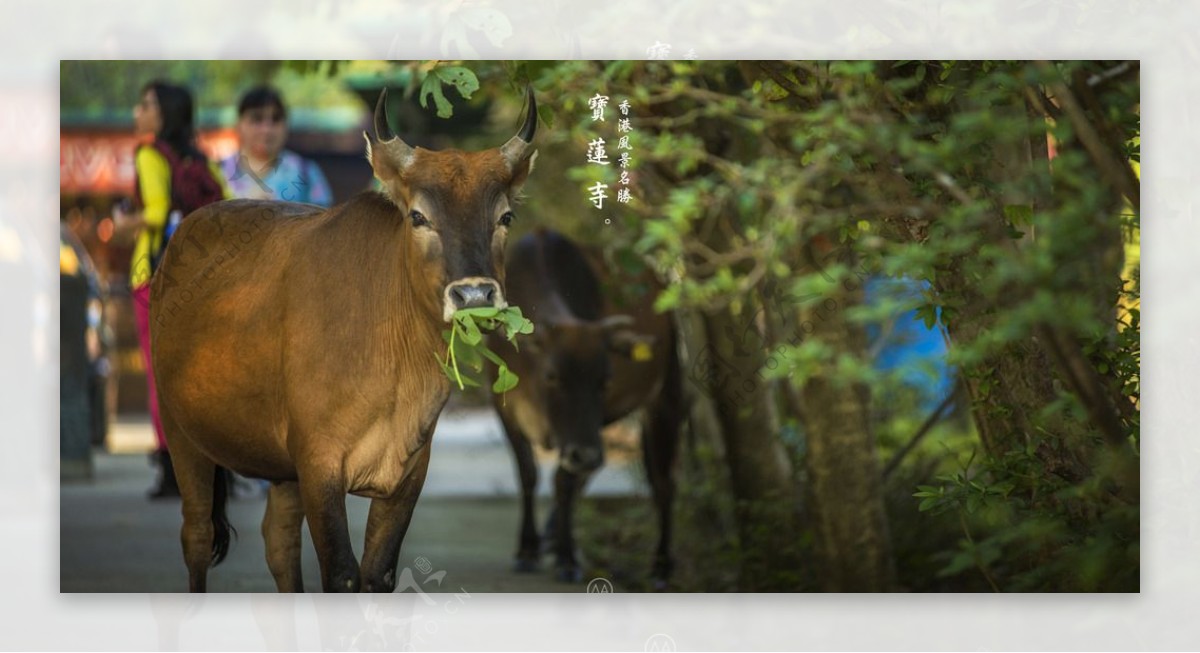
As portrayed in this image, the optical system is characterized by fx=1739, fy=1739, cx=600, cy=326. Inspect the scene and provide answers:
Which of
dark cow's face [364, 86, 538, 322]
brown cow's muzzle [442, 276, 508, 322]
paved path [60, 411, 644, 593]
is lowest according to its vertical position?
paved path [60, 411, 644, 593]

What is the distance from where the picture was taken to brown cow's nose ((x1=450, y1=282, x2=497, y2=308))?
15.8 feet

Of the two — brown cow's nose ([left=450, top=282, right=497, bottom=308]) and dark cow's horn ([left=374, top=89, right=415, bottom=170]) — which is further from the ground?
dark cow's horn ([left=374, top=89, right=415, bottom=170])

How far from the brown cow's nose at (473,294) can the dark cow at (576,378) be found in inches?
82.7

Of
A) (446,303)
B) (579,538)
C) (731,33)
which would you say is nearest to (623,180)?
(731,33)

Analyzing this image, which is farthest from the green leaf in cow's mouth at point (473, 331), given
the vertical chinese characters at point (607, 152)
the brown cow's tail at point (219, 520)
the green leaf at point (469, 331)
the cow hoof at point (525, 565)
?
the cow hoof at point (525, 565)

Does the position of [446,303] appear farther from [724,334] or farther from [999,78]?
[724,334]

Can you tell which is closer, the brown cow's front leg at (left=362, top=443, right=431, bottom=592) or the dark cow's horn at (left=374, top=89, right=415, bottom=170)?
the dark cow's horn at (left=374, top=89, right=415, bottom=170)

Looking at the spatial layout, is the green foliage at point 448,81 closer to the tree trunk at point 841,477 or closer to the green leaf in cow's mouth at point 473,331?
the green leaf in cow's mouth at point 473,331

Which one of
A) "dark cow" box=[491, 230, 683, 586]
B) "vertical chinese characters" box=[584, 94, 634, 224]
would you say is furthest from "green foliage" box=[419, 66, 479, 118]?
"dark cow" box=[491, 230, 683, 586]

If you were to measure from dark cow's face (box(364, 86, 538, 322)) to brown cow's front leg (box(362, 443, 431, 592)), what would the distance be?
0.61 meters

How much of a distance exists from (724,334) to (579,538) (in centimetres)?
155

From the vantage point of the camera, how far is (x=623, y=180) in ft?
21.1

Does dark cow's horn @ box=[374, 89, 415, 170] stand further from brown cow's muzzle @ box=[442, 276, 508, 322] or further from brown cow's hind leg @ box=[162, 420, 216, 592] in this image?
brown cow's hind leg @ box=[162, 420, 216, 592]

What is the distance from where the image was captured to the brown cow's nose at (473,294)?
4820 mm
